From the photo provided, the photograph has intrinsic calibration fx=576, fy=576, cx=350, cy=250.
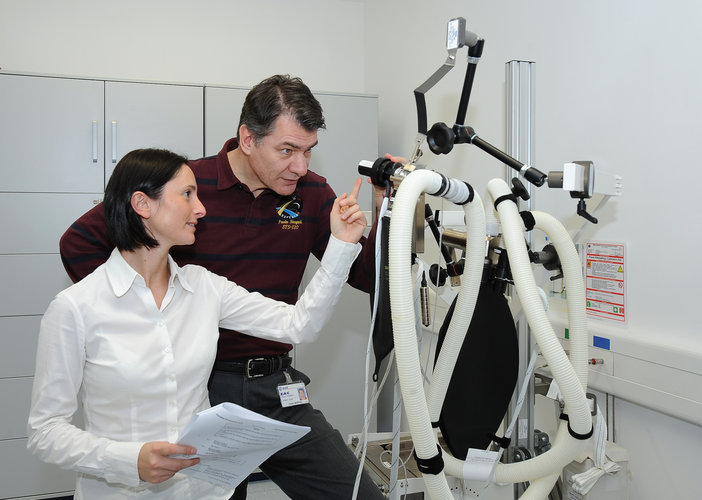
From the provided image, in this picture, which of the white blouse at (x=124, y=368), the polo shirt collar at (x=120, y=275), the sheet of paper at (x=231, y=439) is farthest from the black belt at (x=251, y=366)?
the polo shirt collar at (x=120, y=275)

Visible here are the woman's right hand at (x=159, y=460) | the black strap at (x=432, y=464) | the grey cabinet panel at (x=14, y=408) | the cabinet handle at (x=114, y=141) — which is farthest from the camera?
the cabinet handle at (x=114, y=141)

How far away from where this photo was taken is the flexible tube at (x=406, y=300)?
1003 millimetres

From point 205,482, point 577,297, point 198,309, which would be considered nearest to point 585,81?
point 577,297

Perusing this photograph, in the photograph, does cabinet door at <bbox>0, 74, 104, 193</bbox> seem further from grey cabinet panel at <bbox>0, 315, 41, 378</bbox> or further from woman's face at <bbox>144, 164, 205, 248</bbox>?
woman's face at <bbox>144, 164, 205, 248</bbox>

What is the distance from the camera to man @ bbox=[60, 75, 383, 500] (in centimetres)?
166

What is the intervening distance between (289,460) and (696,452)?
116 centimetres

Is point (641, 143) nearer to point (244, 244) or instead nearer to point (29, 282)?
point (244, 244)

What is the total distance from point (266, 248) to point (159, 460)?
2.36 ft

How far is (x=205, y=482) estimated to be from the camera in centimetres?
147

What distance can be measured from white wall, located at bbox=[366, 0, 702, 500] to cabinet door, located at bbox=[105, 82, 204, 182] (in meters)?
1.68

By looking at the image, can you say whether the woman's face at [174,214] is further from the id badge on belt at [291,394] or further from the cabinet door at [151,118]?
the cabinet door at [151,118]

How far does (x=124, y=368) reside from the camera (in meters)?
1.32

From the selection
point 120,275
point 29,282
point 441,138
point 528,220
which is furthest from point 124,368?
point 29,282

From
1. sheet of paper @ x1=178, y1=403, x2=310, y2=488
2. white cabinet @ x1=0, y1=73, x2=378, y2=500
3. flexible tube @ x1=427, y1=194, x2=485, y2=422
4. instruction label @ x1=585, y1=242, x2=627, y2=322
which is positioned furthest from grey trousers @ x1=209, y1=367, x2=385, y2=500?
white cabinet @ x1=0, y1=73, x2=378, y2=500
